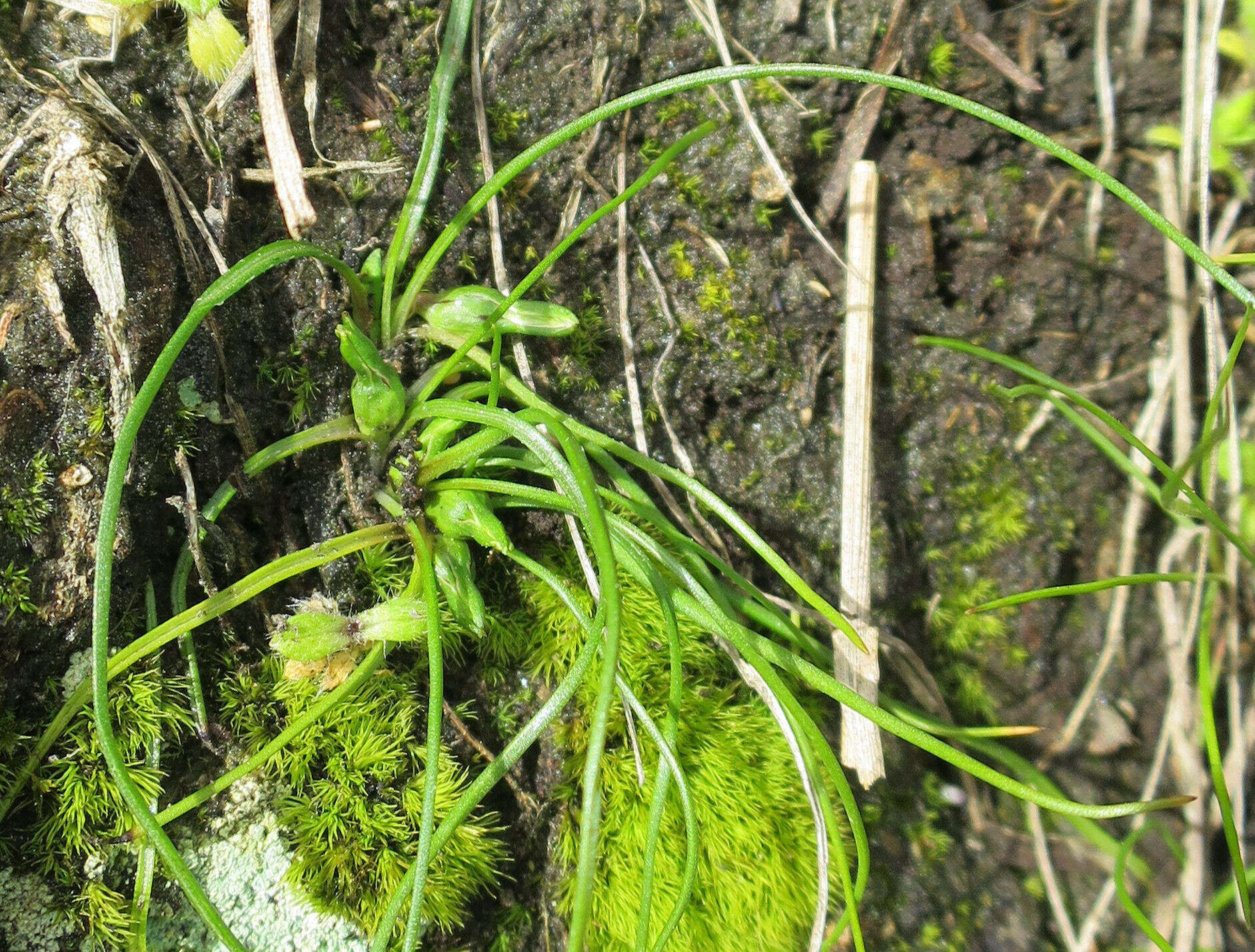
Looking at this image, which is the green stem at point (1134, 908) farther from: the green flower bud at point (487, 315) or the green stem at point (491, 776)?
the green flower bud at point (487, 315)

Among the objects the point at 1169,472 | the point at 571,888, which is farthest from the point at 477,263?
the point at 1169,472

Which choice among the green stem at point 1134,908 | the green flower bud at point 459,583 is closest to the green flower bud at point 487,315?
the green flower bud at point 459,583

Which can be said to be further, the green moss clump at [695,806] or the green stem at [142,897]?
the green moss clump at [695,806]

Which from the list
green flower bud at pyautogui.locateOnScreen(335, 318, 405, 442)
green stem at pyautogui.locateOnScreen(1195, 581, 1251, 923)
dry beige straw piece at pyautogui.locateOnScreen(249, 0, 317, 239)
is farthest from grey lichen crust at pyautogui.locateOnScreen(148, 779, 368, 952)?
green stem at pyautogui.locateOnScreen(1195, 581, 1251, 923)

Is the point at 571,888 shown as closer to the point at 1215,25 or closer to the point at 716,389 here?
the point at 716,389

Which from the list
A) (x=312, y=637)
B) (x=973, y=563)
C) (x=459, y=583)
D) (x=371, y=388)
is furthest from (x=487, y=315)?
(x=973, y=563)

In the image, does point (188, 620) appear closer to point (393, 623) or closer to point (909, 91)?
point (393, 623)
